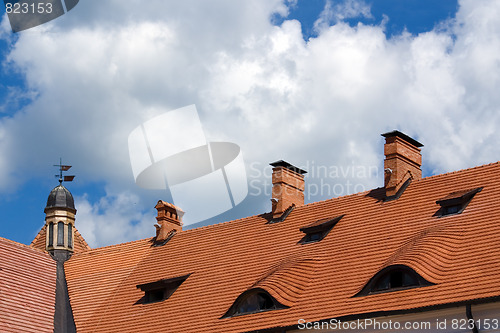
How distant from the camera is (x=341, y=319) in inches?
1163

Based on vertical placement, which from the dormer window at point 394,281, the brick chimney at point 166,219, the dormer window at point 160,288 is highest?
the brick chimney at point 166,219

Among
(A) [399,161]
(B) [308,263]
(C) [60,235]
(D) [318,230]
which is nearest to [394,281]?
(B) [308,263]

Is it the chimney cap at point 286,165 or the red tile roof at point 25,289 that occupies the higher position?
the chimney cap at point 286,165

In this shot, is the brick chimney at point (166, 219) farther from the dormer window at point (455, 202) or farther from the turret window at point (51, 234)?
the dormer window at point (455, 202)

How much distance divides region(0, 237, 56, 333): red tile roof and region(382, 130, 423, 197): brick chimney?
46.8 feet

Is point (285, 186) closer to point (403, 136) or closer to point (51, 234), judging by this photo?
point (403, 136)

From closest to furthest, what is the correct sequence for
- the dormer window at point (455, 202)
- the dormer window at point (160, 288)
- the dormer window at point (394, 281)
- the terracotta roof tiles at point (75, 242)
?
1. the dormer window at point (394, 281)
2. the dormer window at point (455, 202)
3. the dormer window at point (160, 288)
4. the terracotta roof tiles at point (75, 242)

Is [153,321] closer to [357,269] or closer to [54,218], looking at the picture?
[357,269]

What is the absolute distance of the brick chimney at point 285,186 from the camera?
38.8 meters

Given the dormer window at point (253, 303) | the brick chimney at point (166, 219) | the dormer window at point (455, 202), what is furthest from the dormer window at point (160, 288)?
the dormer window at point (455, 202)

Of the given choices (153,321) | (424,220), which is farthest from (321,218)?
(153,321)

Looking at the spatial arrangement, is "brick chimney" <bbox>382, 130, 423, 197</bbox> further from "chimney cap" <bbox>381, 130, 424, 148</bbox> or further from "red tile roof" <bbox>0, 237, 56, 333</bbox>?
"red tile roof" <bbox>0, 237, 56, 333</bbox>

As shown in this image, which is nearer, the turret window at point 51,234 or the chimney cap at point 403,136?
the chimney cap at point 403,136

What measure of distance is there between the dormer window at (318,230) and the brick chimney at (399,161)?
7.55 ft
